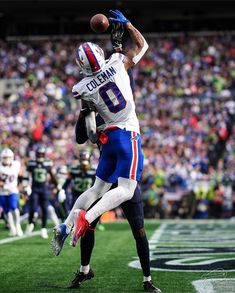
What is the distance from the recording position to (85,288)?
563cm

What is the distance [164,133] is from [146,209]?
3.42 meters

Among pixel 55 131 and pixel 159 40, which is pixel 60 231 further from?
pixel 159 40

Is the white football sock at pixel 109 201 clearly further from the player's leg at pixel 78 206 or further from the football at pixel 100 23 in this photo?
the football at pixel 100 23

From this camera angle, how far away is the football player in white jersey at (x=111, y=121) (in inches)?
214

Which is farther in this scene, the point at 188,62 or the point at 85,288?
the point at 188,62

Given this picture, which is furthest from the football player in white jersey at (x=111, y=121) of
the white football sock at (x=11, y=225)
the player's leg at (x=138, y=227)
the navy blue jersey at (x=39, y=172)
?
the navy blue jersey at (x=39, y=172)

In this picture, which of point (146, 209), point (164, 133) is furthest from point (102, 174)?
point (164, 133)

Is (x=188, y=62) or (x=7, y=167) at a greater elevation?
(x=188, y=62)

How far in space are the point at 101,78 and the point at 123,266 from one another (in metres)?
2.33

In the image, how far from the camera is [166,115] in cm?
2331

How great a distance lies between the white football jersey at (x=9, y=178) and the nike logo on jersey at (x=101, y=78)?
7.19 meters

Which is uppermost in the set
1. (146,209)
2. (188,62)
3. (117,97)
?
(188,62)

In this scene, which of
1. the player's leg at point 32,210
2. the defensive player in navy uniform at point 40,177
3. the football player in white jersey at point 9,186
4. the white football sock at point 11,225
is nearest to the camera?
the white football sock at point 11,225

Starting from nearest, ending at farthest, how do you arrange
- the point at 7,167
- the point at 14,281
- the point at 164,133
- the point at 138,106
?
the point at 14,281, the point at 7,167, the point at 164,133, the point at 138,106
